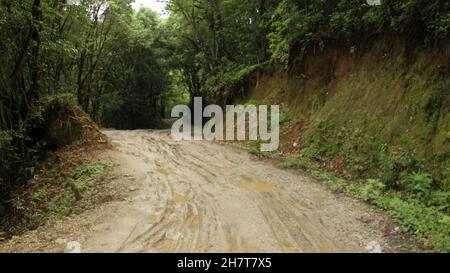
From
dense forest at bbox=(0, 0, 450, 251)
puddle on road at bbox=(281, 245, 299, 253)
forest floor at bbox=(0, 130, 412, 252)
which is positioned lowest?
puddle on road at bbox=(281, 245, 299, 253)

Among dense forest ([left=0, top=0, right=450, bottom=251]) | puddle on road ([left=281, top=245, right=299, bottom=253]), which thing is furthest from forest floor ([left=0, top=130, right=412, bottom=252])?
dense forest ([left=0, top=0, right=450, bottom=251])

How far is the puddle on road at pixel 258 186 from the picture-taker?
28.6 ft

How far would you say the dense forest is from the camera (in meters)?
9.20

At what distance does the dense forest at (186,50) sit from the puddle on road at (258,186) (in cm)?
237

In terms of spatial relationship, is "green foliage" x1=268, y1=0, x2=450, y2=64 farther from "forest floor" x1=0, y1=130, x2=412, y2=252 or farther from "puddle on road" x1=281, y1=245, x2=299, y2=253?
"puddle on road" x1=281, y1=245, x2=299, y2=253

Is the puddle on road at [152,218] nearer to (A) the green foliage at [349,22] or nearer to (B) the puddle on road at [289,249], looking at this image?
(B) the puddle on road at [289,249]

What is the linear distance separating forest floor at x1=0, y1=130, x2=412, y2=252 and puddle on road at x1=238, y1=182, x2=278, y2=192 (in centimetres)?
2

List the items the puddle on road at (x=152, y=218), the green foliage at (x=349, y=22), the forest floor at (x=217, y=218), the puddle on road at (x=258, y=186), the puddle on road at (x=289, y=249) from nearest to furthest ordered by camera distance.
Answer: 1. the puddle on road at (x=289, y=249)
2. the forest floor at (x=217, y=218)
3. the puddle on road at (x=152, y=218)
4. the puddle on road at (x=258, y=186)
5. the green foliage at (x=349, y=22)

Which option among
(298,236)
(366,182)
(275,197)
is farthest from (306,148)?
(298,236)

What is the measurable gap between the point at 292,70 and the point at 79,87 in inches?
617

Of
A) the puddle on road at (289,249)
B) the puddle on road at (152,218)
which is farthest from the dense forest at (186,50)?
the puddle on road at (152,218)

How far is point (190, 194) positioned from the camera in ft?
27.1

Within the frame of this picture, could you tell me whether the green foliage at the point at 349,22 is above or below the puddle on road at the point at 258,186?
above
